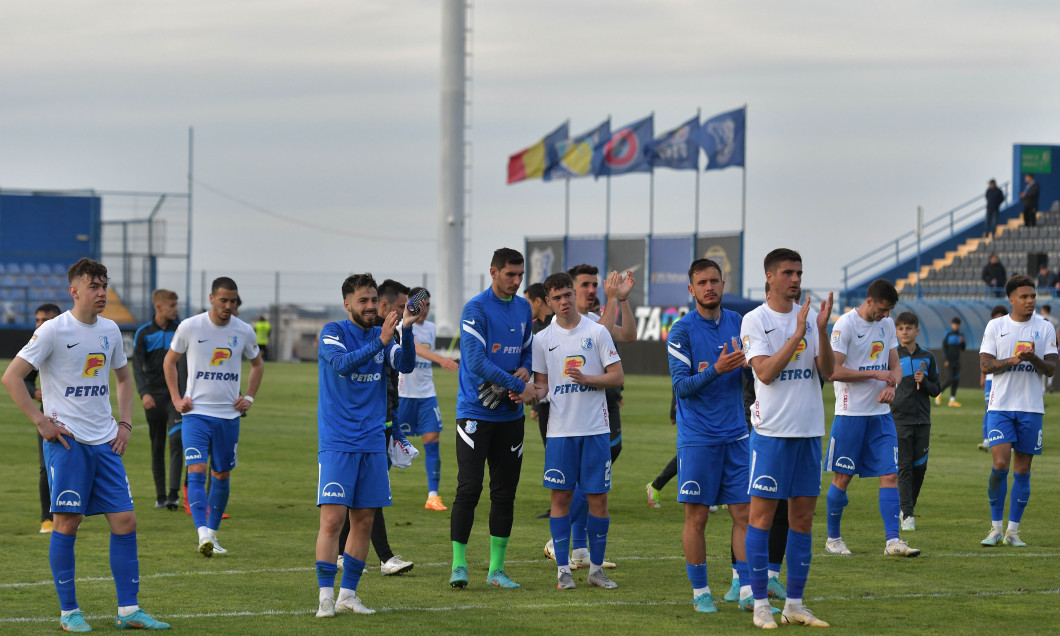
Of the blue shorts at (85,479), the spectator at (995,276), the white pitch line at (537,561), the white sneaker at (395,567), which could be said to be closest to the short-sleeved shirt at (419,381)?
the white pitch line at (537,561)

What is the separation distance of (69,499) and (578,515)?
3818mm

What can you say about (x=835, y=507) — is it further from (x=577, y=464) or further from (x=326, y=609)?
(x=326, y=609)

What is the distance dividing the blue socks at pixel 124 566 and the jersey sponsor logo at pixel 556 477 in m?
2.79

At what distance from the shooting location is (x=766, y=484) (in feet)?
24.7

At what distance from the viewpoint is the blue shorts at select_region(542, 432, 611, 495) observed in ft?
29.3

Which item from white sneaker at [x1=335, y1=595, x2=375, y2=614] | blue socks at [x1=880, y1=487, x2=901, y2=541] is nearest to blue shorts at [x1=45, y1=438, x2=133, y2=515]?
white sneaker at [x1=335, y1=595, x2=375, y2=614]

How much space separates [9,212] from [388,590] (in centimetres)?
4929

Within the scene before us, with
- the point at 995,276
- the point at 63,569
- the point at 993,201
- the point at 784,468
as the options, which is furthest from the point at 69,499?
the point at 993,201

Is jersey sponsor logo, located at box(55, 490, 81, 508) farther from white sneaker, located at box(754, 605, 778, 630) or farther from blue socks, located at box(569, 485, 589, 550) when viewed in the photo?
white sneaker, located at box(754, 605, 778, 630)

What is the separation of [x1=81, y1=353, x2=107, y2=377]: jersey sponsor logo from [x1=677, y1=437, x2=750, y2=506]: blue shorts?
3534 mm

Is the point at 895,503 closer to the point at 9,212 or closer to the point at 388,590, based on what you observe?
the point at 388,590

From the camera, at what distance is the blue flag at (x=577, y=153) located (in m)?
54.0

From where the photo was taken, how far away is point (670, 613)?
8023 millimetres

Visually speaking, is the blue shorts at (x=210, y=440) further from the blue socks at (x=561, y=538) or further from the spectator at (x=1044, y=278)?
the spectator at (x=1044, y=278)
